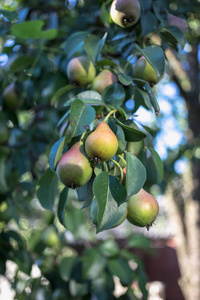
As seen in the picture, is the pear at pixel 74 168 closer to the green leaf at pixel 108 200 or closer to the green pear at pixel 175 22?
the green leaf at pixel 108 200

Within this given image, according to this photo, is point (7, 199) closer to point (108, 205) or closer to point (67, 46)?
point (67, 46)

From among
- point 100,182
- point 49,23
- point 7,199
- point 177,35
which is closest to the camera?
point 100,182

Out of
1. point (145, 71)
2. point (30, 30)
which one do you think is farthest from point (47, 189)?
point (30, 30)

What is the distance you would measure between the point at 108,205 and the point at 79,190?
10 cm

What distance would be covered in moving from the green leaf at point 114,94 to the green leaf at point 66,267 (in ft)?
3.46

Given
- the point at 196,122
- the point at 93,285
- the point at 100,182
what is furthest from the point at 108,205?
the point at 196,122

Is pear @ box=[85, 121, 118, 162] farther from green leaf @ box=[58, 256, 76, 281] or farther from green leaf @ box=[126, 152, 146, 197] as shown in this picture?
green leaf @ box=[58, 256, 76, 281]

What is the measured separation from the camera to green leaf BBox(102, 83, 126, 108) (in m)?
0.70

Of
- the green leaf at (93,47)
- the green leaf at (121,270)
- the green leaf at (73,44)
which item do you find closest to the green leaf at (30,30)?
the green leaf at (73,44)

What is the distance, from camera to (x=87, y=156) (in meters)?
0.57

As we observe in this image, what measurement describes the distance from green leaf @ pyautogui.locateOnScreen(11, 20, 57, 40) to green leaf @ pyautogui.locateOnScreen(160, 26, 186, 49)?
0.44 meters

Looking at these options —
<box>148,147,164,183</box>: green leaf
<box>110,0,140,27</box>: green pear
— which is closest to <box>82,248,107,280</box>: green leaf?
<box>148,147,164,183</box>: green leaf

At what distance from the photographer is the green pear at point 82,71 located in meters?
0.79

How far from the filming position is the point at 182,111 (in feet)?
13.0
